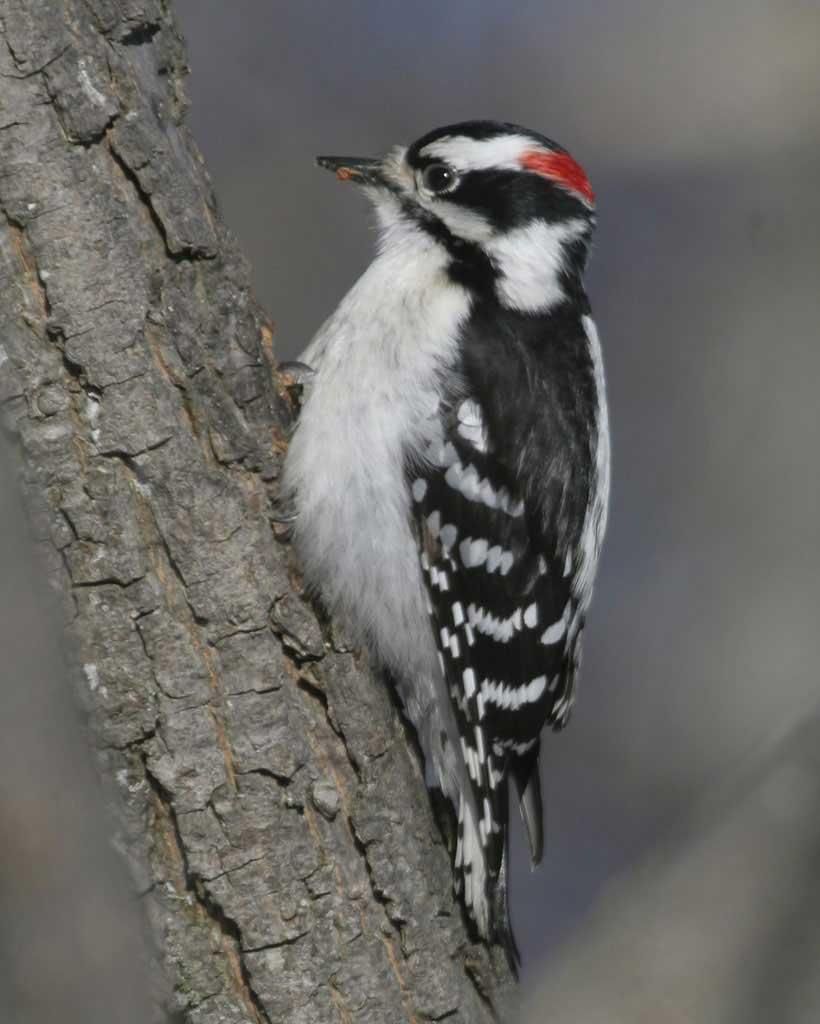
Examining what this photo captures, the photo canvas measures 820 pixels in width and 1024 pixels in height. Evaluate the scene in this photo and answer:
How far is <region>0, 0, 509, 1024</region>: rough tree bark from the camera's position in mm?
2877

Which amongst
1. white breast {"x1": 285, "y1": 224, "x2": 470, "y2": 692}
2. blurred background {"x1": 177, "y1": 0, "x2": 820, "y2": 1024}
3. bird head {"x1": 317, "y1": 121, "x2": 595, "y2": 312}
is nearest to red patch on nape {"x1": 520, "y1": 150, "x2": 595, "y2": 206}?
bird head {"x1": 317, "y1": 121, "x2": 595, "y2": 312}

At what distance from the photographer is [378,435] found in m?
3.67

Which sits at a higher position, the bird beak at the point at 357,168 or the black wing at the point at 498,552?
the bird beak at the point at 357,168

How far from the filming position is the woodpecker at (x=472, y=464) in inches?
142

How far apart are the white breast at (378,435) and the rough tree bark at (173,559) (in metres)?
0.36

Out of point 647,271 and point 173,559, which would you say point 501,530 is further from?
point 647,271

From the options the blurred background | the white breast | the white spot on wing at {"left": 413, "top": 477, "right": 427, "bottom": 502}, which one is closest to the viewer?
the white breast

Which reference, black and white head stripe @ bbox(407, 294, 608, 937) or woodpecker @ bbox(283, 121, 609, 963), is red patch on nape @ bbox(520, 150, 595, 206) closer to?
woodpecker @ bbox(283, 121, 609, 963)

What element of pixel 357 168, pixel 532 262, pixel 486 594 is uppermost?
pixel 357 168

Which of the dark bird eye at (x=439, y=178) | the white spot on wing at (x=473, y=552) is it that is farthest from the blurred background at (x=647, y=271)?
the dark bird eye at (x=439, y=178)

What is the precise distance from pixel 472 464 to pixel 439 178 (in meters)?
0.82

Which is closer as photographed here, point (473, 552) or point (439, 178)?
point (473, 552)

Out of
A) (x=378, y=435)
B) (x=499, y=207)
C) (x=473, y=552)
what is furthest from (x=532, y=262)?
(x=473, y=552)

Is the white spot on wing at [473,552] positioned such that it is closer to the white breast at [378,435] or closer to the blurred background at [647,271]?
the white breast at [378,435]
